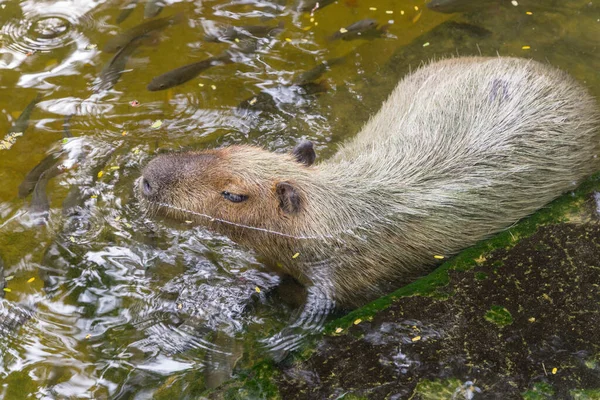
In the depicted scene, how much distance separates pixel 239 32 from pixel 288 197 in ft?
9.99

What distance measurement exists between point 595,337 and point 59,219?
13.0 feet

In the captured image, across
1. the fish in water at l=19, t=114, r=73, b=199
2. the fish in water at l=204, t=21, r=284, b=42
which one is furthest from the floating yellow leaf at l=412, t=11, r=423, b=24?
the fish in water at l=19, t=114, r=73, b=199

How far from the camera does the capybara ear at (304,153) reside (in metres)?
4.53

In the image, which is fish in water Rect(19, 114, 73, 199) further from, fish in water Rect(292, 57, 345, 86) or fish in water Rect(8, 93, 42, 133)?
fish in water Rect(292, 57, 345, 86)

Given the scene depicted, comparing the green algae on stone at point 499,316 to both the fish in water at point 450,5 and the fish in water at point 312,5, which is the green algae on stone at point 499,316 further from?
the fish in water at point 312,5

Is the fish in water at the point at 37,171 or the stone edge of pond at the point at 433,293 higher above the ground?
the fish in water at the point at 37,171

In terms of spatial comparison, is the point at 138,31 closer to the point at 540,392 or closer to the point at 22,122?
the point at 22,122

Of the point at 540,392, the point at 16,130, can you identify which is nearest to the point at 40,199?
the point at 16,130

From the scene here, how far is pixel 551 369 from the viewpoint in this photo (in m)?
2.90

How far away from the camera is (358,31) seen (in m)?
6.39

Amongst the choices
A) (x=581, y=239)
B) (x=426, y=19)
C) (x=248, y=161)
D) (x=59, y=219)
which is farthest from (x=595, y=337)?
(x=426, y=19)

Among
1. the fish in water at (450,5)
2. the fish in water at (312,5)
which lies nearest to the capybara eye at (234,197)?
the fish in water at (312,5)

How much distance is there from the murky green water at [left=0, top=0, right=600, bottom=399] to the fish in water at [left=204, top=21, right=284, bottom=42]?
4.1 inches

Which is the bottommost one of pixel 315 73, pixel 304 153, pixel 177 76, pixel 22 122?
pixel 315 73
